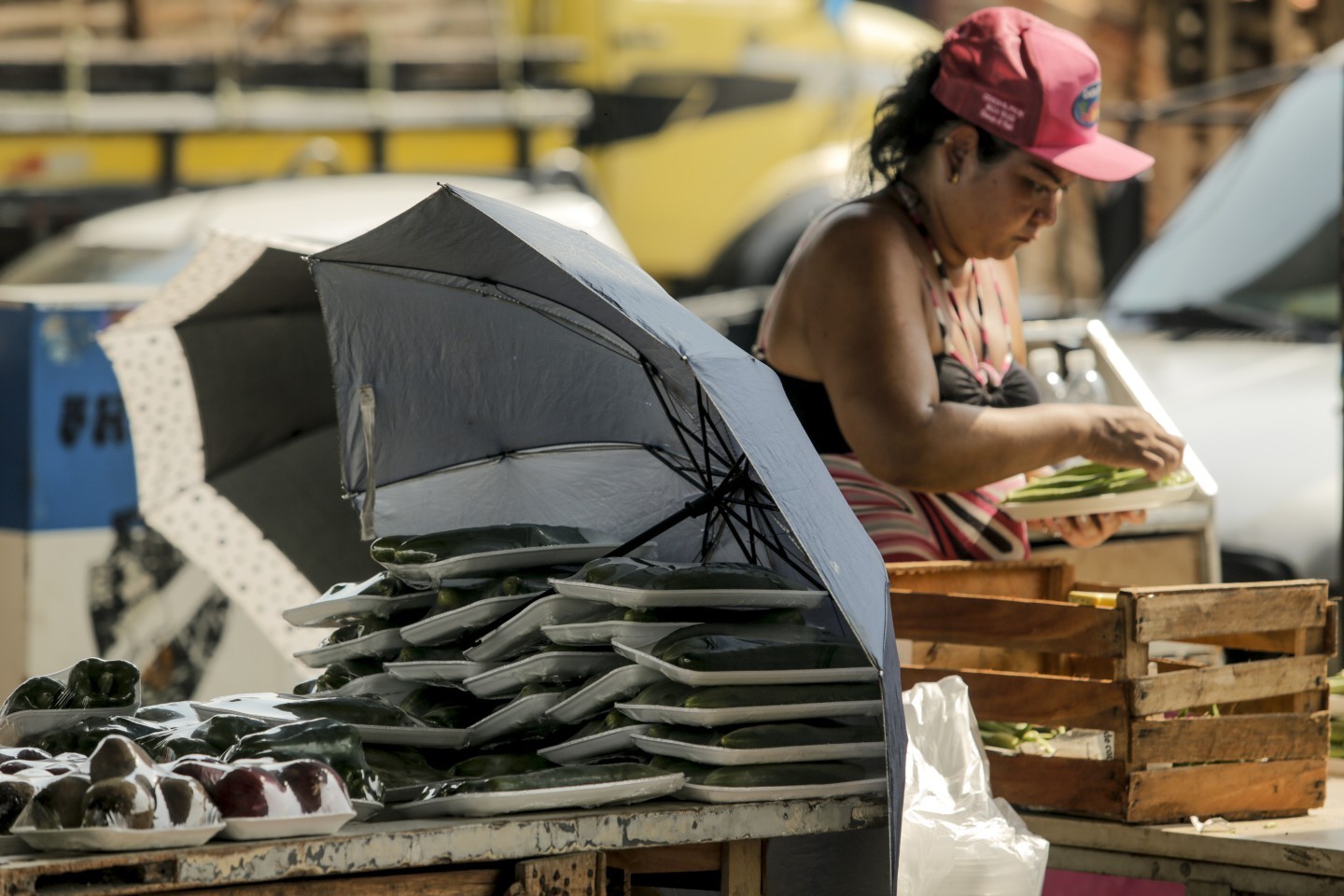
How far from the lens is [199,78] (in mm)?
9453

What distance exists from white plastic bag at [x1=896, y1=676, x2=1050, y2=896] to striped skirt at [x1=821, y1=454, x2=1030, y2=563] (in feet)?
1.86

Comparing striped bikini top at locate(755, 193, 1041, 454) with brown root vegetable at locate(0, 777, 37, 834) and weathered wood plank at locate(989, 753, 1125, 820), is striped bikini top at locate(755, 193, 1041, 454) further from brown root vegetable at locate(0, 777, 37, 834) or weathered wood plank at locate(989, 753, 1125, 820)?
brown root vegetable at locate(0, 777, 37, 834)

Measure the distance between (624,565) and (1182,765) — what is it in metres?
1.04

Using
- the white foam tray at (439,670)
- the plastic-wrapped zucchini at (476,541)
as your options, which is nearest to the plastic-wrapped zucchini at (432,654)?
the white foam tray at (439,670)

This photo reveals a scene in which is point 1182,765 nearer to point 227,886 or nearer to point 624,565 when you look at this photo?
point 624,565

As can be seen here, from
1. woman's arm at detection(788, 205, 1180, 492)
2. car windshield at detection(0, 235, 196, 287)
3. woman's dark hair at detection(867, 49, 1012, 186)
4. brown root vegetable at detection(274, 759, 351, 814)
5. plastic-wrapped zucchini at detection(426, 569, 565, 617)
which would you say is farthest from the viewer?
car windshield at detection(0, 235, 196, 287)

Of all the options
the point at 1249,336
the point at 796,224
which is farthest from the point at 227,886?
the point at 796,224

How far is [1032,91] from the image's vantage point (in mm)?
3252

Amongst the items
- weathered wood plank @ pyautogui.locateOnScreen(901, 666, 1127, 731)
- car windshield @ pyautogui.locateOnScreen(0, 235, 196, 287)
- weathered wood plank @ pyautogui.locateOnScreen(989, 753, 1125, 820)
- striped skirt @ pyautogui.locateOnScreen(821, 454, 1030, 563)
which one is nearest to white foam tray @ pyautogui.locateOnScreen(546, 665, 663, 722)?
weathered wood plank @ pyautogui.locateOnScreen(901, 666, 1127, 731)

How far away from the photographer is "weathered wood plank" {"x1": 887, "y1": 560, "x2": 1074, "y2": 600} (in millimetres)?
3223

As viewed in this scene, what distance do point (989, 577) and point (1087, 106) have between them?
888 mm

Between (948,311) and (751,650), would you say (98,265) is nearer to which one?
(948,311)

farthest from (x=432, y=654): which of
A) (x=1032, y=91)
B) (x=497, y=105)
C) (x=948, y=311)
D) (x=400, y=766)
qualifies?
(x=497, y=105)

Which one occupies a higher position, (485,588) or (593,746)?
(485,588)
